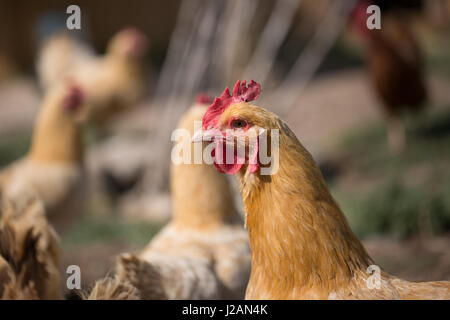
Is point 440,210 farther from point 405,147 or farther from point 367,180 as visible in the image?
point 405,147

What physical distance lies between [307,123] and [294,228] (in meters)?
7.47

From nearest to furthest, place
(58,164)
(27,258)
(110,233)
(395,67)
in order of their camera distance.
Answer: (27,258), (58,164), (110,233), (395,67)

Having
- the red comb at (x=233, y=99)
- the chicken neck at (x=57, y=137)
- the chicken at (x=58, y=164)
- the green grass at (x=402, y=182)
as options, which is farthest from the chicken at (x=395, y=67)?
the red comb at (x=233, y=99)

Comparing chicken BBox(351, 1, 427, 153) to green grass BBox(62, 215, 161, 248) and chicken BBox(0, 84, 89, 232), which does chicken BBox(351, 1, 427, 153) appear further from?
chicken BBox(0, 84, 89, 232)

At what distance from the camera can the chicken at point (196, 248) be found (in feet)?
8.13

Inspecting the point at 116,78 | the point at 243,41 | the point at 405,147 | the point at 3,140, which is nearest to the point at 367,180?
the point at 405,147

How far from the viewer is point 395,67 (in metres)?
6.62

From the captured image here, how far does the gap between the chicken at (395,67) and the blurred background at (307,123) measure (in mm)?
20

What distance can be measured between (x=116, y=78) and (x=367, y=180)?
3972 millimetres

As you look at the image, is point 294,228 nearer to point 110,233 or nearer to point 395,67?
point 110,233

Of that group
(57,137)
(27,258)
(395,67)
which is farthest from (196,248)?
(395,67)

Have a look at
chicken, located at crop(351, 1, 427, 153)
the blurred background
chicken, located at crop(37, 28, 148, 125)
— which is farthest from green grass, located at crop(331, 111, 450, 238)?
chicken, located at crop(37, 28, 148, 125)

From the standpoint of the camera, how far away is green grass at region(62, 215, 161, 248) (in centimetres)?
566
